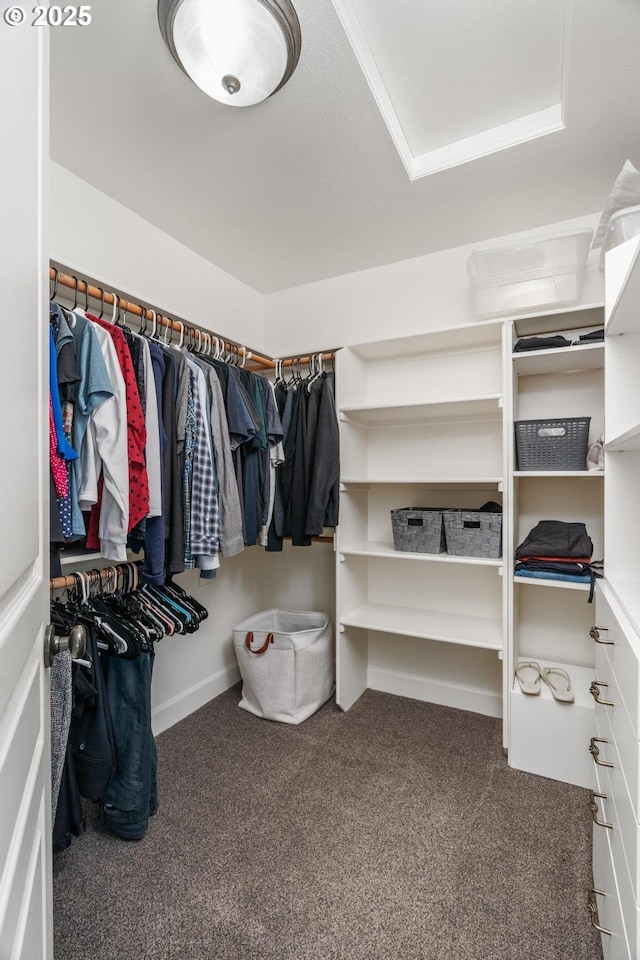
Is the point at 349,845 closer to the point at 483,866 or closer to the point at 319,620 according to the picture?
the point at 483,866

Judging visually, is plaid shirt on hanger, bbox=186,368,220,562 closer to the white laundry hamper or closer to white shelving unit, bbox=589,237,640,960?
the white laundry hamper

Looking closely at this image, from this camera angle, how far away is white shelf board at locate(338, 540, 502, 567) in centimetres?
209

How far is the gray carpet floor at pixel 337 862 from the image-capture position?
4.02 feet

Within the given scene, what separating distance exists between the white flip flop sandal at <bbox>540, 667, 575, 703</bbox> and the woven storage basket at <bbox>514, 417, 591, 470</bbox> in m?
0.93

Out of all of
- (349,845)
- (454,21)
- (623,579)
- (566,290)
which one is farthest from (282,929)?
(454,21)

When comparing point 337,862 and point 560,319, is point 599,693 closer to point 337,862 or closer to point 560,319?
point 337,862

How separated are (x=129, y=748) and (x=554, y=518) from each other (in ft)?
6.70

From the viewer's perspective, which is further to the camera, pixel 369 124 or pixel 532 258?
pixel 532 258

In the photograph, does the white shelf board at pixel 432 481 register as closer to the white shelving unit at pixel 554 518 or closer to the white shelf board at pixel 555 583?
the white shelving unit at pixel 554 518

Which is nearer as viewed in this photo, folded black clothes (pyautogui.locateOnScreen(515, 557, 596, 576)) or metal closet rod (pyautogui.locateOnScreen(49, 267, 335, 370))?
metal closet rod (pyautogui.locateOnScreen(49, 267, 335, 370))

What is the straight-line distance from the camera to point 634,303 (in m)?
1.19

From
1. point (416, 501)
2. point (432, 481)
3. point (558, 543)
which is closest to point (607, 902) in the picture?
point (558, 543)

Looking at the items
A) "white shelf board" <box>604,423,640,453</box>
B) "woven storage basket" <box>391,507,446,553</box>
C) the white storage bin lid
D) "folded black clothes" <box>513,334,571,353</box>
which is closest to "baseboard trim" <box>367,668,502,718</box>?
"woven storage basket" <box>391,507,446,553</box>

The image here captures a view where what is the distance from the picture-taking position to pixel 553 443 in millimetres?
1966
